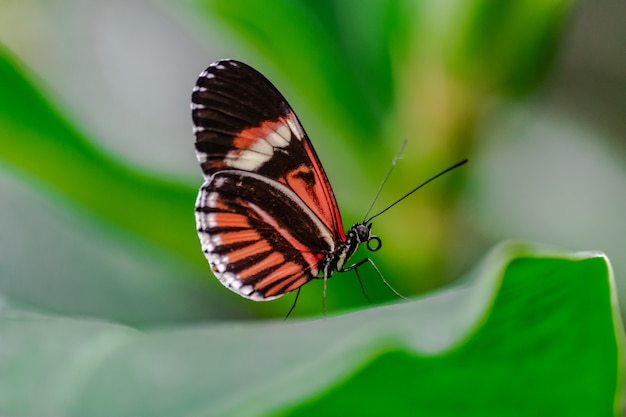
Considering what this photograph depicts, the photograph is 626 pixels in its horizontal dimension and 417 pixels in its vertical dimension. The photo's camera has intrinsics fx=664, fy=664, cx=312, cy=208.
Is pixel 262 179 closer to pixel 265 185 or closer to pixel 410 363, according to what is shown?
pixel 265 185

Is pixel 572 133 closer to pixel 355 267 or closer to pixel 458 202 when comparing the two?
pixel 458 202

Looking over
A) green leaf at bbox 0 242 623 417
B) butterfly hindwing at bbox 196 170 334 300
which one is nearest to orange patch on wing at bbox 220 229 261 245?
butterfly hindwing at bbox 196 170 334 300

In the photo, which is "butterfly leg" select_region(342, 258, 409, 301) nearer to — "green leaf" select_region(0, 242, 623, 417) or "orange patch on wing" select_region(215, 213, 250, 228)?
"orange patch on wing" select_region(215, 213, 250, 228)


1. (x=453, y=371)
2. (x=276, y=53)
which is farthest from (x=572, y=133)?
(x=453, y=371)

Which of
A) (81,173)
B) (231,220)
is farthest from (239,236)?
(81,173)

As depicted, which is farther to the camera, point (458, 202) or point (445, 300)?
point (458, 202)

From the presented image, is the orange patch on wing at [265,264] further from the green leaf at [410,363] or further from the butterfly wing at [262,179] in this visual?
the green leaf at [410,363]

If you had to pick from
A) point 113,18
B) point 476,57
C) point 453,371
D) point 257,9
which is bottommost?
point 453,371
